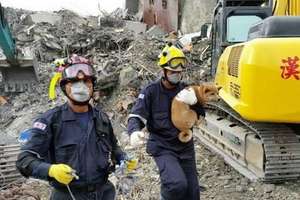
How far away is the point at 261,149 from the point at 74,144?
9.77ft

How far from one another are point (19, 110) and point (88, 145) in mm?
8785

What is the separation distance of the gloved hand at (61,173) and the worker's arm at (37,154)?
1.7 inches

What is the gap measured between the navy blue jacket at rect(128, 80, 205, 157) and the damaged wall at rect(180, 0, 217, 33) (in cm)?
1606

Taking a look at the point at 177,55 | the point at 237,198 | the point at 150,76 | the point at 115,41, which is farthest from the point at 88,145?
the point at 115,41

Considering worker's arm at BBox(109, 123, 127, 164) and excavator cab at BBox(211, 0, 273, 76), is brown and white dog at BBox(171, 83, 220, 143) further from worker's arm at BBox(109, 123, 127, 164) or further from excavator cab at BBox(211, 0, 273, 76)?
excavator cab at BBox(211, 0, 273, 76)

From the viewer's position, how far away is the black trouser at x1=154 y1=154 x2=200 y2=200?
466 cm

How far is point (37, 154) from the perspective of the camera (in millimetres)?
3309

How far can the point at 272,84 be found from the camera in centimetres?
507

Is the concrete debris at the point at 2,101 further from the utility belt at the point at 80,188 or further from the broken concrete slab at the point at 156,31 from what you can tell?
the utility belt at the point at 80,188

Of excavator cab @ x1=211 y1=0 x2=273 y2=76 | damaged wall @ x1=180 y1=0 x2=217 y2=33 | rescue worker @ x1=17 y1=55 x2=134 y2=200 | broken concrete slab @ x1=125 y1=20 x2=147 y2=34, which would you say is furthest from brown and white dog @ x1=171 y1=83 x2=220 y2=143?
damaged wall @ x1=180 y1=0 x2=217 y2=33

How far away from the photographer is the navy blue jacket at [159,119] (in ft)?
15.7

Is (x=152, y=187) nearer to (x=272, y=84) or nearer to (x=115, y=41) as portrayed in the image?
(x=272, y=84)

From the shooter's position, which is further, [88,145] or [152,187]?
[152,187]

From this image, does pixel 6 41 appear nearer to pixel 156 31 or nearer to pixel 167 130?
pixel 167 130
